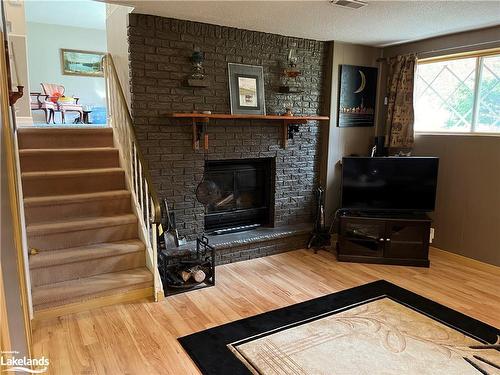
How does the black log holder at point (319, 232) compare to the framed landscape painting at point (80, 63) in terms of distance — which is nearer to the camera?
the black log holder at point (319, 232)

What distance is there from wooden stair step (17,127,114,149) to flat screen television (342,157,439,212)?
2.56 metres

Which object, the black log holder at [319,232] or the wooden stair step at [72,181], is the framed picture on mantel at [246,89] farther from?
the wooden stair step at [72,181]

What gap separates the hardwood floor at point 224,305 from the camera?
2217 millimetres

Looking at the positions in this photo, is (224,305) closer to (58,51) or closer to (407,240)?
(407,240)

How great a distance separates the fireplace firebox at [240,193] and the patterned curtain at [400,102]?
150 cm

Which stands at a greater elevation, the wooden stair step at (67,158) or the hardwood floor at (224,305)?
the wooden stair step at (67,158)

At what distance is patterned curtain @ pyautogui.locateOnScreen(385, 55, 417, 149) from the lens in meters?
4.12

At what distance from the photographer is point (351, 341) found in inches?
94.2

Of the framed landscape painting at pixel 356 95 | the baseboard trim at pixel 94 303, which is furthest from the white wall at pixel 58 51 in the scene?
the baseboard trim at pixel 94 303

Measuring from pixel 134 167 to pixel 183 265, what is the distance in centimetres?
98

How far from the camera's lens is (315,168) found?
14.5 feet

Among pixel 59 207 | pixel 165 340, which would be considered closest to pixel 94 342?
pixel 165 340

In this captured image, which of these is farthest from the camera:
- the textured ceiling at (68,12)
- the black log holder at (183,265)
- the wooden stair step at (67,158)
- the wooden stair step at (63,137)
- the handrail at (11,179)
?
the textured ceiling at (68,12)

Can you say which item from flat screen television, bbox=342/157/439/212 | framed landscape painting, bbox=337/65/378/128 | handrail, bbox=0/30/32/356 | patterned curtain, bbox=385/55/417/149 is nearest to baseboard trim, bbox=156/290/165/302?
handrail, bbox=0/30/32/356
